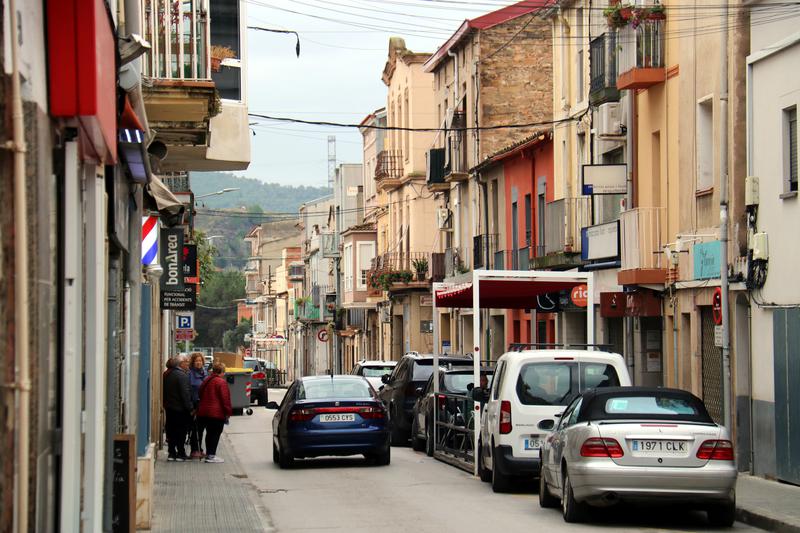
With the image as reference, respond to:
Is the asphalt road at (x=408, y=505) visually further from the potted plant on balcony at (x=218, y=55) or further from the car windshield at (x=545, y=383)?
the potted plant on balcony at (x=218, y=55)

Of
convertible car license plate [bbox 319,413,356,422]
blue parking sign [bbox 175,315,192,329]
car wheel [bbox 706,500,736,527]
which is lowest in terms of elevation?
car wheel [bbox 706,500,736,527]

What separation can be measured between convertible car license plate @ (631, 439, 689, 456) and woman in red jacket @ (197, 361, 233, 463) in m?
10.7

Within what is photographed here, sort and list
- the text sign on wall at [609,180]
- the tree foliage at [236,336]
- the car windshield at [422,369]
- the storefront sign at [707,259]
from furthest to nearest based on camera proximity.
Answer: the tree foliage at [236,336] < the car windshield at [422,369] < the text sign on wall at [609,180] < the storefront sign at [707,259]

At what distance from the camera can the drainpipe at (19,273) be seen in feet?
18.7

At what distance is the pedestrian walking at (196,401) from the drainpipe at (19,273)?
1765 cm

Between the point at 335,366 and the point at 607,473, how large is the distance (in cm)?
7045

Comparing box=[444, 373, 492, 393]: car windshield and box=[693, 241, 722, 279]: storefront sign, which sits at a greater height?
box=[693, 241, 722, 279]: storefront sign

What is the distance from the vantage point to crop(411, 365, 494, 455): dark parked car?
2339 cm

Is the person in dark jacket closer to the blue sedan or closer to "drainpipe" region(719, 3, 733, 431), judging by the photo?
the blue sedan

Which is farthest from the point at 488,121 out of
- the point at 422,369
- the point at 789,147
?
the point at 789,147

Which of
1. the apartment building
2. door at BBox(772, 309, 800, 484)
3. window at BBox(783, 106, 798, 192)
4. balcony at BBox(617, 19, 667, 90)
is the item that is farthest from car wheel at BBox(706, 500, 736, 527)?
the apartment building

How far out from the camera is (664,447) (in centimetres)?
1366

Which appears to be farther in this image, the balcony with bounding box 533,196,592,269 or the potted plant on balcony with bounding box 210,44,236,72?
the balcony with bounding box 533,196,592,269

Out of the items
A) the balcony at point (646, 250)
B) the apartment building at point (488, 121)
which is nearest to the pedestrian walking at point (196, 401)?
the balcony at point (646, 250)
